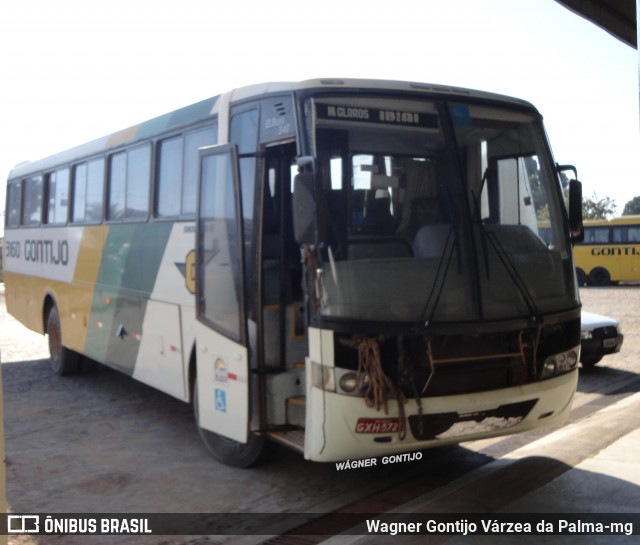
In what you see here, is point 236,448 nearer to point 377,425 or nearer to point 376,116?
point 377,425

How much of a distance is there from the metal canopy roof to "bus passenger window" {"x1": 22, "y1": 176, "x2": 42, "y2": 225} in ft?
27.9

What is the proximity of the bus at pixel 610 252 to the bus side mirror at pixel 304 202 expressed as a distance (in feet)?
99.6

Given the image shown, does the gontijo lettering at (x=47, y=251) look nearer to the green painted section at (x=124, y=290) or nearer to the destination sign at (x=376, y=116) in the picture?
the green painted section at (x=124, y=290)

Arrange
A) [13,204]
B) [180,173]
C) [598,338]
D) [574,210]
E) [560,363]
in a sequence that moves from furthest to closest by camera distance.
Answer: [13,204], [598,338], [180,173], [574,210], [560,363]

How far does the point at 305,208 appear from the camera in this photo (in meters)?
5.46

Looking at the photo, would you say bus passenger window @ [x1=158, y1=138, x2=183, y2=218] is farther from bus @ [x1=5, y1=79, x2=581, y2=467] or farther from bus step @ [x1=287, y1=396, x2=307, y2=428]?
bus step @ [x1=287, y1=396, x2=307, y2=428]

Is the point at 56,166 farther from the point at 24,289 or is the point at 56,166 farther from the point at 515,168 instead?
the point at 515,168

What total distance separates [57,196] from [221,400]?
21.7ft

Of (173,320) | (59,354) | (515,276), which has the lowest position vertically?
(59,354)

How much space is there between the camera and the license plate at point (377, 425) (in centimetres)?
546

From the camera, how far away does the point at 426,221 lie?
5.88 m

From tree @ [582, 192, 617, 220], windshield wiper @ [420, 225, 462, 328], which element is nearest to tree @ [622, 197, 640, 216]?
tree @ [582, 192, 617, 220]

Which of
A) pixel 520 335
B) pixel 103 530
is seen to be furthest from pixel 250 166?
pixel 103 530

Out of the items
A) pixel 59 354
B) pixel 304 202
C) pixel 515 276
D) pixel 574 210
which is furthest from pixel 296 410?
pixel 59 354
